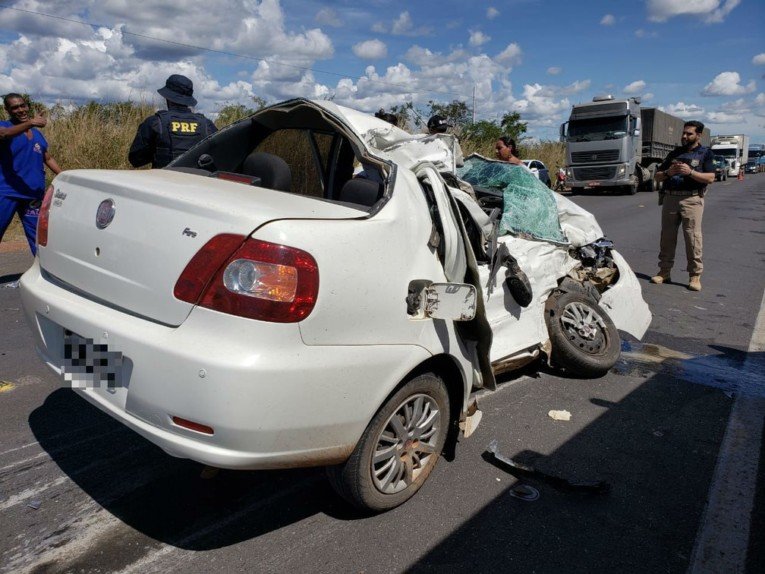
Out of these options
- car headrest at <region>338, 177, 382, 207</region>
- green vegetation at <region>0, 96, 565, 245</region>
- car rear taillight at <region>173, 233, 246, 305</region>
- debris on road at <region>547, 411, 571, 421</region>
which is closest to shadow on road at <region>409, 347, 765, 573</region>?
debris on road at <region>547, 411, 571, 421</region>

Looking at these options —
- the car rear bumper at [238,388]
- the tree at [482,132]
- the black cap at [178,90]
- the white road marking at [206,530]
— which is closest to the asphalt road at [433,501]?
the white road marking at [206,530]

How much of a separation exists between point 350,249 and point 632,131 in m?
23.7

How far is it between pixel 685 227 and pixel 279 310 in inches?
285

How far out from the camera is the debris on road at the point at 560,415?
386cm

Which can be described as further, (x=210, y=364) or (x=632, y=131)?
(x=632, y=131)

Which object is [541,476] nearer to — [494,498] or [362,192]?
[494,498]

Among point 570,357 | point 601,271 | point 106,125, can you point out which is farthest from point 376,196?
point 106,125

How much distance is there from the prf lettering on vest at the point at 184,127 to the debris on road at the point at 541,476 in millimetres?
3836

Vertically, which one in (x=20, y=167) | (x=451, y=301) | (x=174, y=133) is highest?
(x=174, y=133)

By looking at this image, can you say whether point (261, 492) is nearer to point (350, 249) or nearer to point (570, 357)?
point (350, 249)

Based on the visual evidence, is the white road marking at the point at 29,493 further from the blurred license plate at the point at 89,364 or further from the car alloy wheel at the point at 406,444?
the car alloy wheel at the point at 406,444

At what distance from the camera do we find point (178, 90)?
17.8 feet

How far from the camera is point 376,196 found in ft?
9.34

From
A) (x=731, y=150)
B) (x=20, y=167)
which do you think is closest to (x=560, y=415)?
(x=20, y=167)
